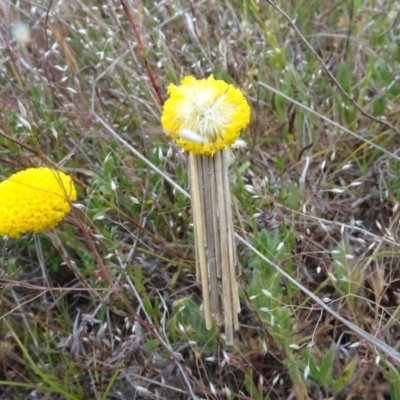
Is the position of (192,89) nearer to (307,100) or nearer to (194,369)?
(194,369)

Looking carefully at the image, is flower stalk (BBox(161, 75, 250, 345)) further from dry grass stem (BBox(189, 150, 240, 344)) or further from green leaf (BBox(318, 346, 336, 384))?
green leaf (BBox(318, 346, 336, 384))

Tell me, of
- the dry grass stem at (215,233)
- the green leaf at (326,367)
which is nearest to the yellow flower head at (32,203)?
the dry grass stem at (215,233)

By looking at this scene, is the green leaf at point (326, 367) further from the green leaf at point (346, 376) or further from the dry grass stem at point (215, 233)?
the dry grass stem at point (215, 233)

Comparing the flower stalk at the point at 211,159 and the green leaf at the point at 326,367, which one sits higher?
the flower stalk at the point at 211,159

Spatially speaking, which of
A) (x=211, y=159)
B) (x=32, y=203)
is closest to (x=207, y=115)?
(x=211, y=159)

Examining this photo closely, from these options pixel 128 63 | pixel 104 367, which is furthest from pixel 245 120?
pixel 128 63
